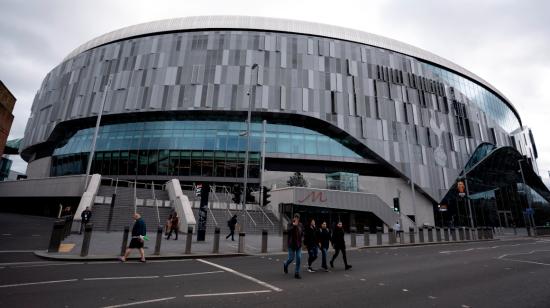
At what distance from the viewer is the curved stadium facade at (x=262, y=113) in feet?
128

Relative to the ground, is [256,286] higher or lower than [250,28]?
lower

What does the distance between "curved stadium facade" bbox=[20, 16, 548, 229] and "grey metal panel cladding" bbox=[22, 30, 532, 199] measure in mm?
177

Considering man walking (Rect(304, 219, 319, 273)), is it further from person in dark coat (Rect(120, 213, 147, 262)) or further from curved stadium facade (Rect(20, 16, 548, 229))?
curved stadium facade (Rect(20, 16, 548, 229))

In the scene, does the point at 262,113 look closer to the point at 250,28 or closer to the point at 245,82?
the point at 245,82

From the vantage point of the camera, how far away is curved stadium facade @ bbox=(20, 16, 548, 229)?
128 ft

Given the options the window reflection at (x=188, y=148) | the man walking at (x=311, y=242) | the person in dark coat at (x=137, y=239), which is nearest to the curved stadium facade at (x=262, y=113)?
the window reflection at (x=188, y=148)

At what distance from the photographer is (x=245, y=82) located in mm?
39844

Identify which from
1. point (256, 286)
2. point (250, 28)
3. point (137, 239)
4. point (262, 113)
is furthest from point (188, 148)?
point (256, 286)

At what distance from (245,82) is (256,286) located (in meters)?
35.7

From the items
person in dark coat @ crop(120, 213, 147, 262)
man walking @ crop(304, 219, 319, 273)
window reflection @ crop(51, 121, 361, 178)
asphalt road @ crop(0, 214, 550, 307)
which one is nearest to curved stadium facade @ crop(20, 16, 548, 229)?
window reflection @ crop(51, 121, 361, 178)

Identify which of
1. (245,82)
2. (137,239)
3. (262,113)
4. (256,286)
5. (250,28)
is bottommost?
(256,286)

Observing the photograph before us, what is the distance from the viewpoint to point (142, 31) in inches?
1802

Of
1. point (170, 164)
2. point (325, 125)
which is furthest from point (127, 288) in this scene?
point (325, 125)

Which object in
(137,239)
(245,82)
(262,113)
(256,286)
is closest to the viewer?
(256,286)
